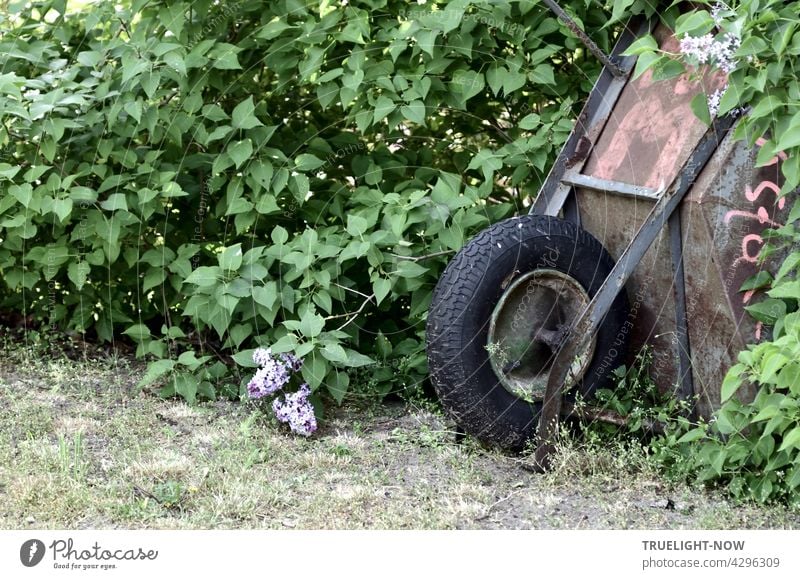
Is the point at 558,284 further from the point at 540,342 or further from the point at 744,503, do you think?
the point at 744,503

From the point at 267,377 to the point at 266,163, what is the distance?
99cm

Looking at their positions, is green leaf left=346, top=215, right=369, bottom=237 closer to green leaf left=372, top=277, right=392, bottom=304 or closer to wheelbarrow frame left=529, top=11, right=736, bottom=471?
green leaf left=372, top=277, right=392, bottom=304

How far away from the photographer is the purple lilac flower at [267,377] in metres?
4.24

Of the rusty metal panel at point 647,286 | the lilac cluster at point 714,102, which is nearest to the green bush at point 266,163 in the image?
the rusty metal panel at point 647,286

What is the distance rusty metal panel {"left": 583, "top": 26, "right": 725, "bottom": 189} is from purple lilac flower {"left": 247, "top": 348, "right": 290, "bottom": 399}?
1.43 m

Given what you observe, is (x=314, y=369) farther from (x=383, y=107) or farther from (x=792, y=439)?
(x=792, y=439)

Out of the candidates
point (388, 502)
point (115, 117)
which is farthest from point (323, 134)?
point (388, 502)

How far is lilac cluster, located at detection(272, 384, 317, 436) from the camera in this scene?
4.21 meters

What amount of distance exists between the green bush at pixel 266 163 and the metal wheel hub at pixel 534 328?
1.53 feet

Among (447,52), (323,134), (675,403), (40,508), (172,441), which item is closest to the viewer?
(40,508)

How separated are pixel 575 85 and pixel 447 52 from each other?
23.5 inches

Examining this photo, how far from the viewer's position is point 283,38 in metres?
4.78

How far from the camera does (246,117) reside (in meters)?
4.63

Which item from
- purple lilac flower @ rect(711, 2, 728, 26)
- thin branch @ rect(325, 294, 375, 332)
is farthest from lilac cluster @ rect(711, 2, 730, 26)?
thin branch @ rect(325, 294, 375, 332)
